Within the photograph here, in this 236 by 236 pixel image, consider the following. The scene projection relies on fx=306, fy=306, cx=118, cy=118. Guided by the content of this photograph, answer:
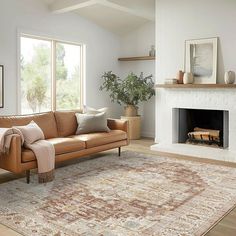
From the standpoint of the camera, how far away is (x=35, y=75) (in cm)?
614

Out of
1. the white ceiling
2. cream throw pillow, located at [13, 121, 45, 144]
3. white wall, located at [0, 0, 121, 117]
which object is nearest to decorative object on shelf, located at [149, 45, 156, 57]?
the white ceiling

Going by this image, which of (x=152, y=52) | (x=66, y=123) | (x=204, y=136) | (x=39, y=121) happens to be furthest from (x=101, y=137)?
(x=152, y=52)

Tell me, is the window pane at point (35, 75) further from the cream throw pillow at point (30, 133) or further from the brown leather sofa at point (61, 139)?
the cream throw pillow at point (30, 133)

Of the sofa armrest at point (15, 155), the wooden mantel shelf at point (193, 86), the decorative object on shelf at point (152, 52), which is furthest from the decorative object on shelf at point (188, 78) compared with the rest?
the sofa armrest at point (15, 155)

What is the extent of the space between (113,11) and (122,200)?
14.7ft

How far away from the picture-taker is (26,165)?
3709 millimetres

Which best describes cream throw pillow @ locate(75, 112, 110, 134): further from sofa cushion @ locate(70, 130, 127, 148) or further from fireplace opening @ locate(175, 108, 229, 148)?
fireplace opening @ locate(175, 108, 229, 148)

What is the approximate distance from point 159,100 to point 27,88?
2.64 m

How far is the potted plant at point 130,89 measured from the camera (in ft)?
21.9

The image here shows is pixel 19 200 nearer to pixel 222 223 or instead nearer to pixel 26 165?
pixel 26 165

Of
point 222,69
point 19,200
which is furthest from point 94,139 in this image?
point 222,69

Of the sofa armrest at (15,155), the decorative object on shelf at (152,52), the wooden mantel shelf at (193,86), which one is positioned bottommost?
the sofa armrest at (15,155)

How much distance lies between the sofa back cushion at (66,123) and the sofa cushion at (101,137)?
7.8 inches

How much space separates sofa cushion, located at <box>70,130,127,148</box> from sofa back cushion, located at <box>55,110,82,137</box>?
0.20 meters
